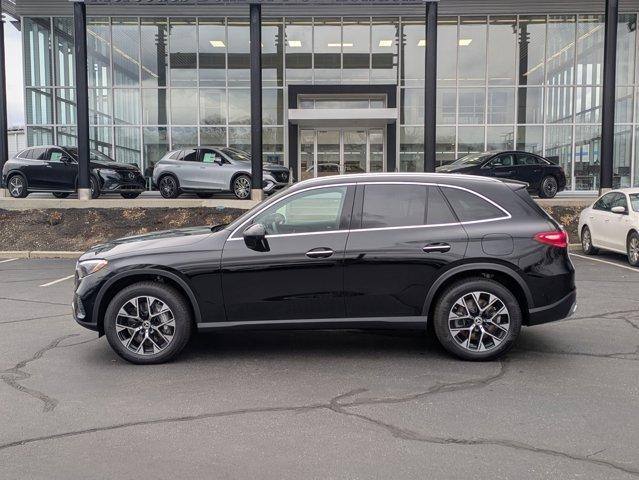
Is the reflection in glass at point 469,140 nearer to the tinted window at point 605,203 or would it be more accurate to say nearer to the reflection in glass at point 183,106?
the reflection in glass at point 183,106

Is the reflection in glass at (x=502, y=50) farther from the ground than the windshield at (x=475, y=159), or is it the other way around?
the reflection in glass at (x=502, y=50)

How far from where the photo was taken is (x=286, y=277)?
534cm

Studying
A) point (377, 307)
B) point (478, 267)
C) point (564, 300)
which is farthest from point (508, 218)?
point (377, 307)

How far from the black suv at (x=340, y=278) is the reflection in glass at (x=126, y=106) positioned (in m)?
21.6

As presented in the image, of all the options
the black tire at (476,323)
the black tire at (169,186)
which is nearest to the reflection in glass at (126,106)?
the black tire at (169,186)

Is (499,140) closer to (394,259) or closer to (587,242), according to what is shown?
(587,242)

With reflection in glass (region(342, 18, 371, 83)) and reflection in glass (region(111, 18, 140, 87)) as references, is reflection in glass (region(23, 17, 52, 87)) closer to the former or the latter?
reflection in glass (region(111, 18, 140, 87))

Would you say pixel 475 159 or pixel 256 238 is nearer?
pixel 256 238

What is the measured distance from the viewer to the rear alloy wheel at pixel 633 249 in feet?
37.3

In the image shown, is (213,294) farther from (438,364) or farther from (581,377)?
(581,377)

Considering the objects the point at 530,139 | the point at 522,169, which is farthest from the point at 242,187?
the point at 530,139

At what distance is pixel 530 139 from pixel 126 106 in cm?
1759

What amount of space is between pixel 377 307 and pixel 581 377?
1842 millimetres

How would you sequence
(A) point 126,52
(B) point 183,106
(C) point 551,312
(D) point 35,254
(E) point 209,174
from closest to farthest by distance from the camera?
(C) point 551,312 < (D) point 35,254 < (E) point 209,174 < (B) point 183,106 < (A) point 126,52
